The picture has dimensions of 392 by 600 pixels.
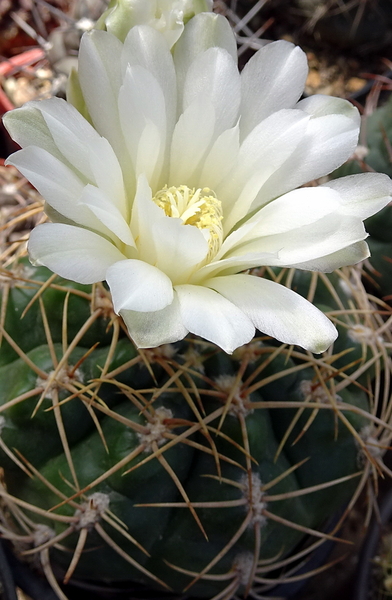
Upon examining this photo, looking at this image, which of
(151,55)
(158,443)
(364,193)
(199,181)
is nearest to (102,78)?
(151,55)

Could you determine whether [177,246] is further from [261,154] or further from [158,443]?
[158,443]

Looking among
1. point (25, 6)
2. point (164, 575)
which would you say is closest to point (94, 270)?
point (164, 575)

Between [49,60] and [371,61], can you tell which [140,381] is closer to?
[49,60]

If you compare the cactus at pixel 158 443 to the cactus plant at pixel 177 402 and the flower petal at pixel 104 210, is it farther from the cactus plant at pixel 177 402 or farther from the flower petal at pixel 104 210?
the flower petal at pixel 104 210

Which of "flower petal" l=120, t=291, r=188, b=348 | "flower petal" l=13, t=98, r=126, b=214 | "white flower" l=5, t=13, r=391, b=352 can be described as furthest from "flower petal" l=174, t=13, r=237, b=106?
"flower petal" l=120, t=291, r=188, b=348

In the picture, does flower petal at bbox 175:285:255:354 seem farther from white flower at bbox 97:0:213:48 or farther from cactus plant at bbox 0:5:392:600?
white flower at bbox 97:0:213:48

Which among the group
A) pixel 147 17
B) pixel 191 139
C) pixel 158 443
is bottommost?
pixel 158 443
